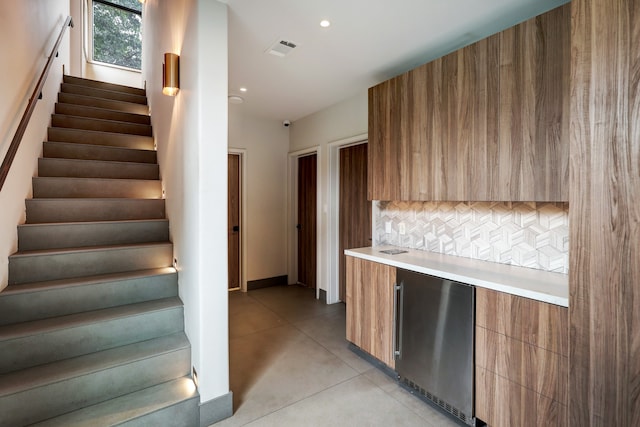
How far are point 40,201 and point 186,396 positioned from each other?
6.96ft

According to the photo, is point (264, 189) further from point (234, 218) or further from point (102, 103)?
point (102, 103)

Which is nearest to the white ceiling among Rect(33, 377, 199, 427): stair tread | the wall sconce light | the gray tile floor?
the wall sconce light

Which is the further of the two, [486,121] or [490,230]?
[490,230]

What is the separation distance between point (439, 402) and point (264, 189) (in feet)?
11.7

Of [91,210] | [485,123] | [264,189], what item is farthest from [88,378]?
[264,189]

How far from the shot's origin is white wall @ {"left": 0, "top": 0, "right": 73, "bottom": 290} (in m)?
2.03

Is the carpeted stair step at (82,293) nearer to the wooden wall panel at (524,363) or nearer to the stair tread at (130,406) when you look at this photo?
the stair tread at (130,406)

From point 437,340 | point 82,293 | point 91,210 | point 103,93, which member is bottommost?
point 437,340

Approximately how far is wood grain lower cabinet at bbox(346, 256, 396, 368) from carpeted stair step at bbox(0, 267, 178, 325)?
1.56 metres

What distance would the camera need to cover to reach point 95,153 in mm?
3307

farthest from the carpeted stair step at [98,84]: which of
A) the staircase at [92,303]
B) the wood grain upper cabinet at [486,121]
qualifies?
the wood grain upper cabinet at [486,121]

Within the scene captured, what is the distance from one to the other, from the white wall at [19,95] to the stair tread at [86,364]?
0.70 meters

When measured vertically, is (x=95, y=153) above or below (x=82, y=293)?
above

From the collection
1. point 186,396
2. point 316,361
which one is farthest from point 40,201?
point 316,361
